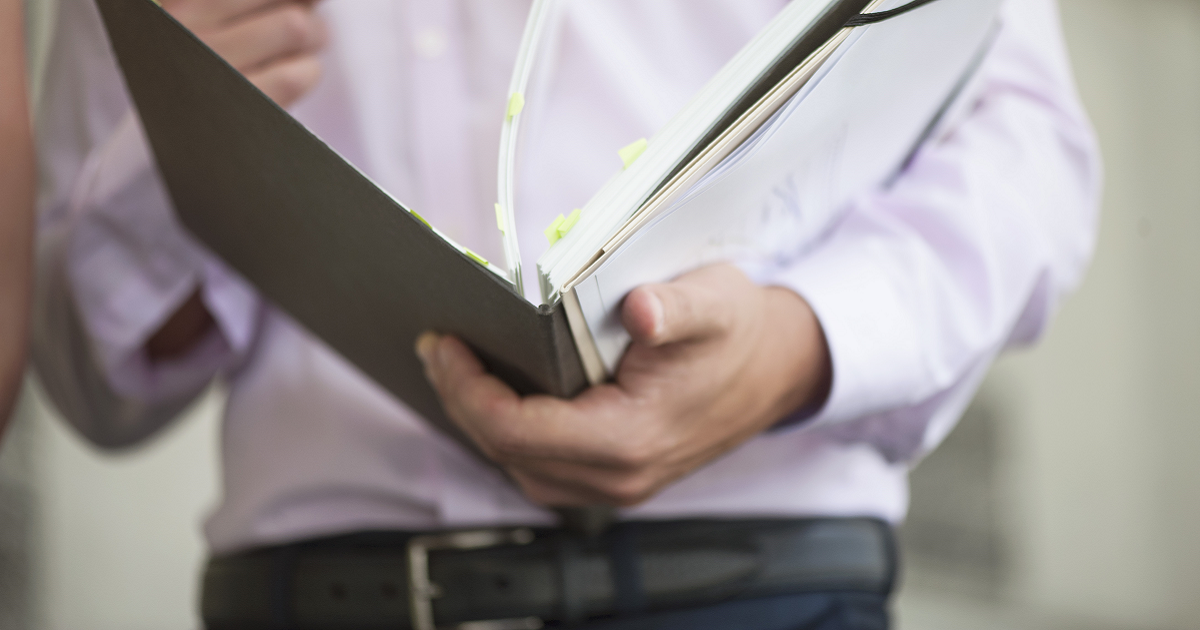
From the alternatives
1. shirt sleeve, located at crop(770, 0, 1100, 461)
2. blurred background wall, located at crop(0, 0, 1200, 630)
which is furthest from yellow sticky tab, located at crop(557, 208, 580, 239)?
blurred background wall, located at crop(0, 0, 1200, 630)

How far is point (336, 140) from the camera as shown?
0.63 metres

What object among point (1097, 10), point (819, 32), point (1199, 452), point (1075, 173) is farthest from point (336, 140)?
point (1097, 10)

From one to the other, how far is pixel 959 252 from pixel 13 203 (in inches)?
22.4

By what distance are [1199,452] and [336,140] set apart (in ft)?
11.2

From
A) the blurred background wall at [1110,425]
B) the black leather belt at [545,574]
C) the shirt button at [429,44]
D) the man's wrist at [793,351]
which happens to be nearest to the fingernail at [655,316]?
the man's wrist at [793,351]

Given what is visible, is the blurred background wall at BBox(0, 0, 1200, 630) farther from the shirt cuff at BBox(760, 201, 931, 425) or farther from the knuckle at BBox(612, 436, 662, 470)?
the knuckle at BBox(612, 436, 662, 470)

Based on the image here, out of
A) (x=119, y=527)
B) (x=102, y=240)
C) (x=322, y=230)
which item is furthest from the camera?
(x=119, y=527)

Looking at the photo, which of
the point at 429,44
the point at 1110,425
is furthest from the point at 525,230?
the point at 1110,425

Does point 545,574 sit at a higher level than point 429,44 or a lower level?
lower

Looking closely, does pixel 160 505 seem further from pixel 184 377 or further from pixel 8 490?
pixel 184 377

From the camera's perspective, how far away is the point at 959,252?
1.79 ft

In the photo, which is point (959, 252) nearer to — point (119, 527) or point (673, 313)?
point (673, 313)

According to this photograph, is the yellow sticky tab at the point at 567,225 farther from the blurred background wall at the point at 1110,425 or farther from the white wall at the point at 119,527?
the blurred background wall at the point at 1110,425

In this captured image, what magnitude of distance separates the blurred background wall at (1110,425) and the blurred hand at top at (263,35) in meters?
3.09
